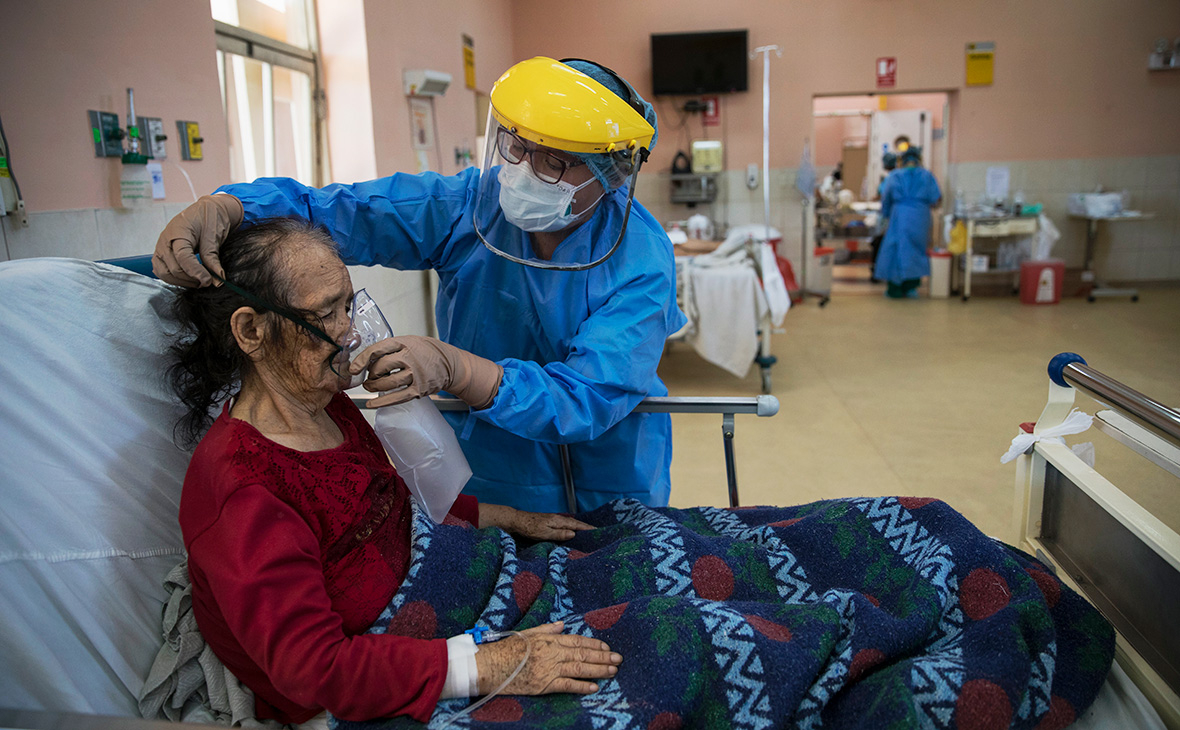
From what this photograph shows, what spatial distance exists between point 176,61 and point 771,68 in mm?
6358

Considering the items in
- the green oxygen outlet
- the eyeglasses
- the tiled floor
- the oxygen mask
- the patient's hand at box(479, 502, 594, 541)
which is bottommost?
the tiled floor

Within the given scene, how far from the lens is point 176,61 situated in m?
2.21

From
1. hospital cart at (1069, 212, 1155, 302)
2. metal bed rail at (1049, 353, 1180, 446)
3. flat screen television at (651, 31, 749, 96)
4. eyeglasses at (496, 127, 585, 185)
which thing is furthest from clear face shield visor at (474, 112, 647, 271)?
hospital cart at (1069, 212, 1155, 302)

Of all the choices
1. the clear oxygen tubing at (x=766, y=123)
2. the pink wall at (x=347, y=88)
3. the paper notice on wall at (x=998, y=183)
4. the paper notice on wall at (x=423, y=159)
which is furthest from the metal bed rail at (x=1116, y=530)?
the paper notice on wall at (x=998, y=183)

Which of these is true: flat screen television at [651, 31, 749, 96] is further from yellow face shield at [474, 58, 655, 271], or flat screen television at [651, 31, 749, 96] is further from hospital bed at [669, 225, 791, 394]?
yellow face shield at [474, 58, 655, 271]

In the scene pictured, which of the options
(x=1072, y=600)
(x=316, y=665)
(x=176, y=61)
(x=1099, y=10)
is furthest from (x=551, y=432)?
(x=1099, y=10)

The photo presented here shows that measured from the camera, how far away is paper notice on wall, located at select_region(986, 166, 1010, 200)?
24.7ft

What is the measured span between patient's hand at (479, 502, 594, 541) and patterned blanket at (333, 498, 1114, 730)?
0.13m

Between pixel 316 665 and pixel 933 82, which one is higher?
pixel 933 82

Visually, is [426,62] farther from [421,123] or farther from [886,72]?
[886,72]

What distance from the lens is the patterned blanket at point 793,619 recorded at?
1.00 meters

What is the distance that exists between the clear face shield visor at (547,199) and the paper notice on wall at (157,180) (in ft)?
3.42

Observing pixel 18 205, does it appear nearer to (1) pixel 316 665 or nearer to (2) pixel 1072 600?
(1) pixel 316 665

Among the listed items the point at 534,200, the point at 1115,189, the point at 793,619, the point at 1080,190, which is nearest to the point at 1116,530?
the point at 793,619
